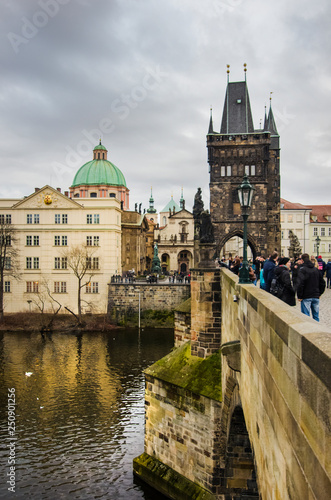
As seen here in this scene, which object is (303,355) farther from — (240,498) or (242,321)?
(240,498)

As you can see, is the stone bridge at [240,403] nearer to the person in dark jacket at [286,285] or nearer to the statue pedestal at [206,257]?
the statue pedestal at [206,257]

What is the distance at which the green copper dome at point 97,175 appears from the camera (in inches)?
2502

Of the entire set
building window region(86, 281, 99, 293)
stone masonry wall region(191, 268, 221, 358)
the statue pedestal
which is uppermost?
the statue pedestal

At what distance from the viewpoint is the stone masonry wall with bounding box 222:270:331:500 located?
2410 mm

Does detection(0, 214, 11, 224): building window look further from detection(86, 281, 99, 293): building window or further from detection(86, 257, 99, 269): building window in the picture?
detection(86, 281, 99, 293): building window

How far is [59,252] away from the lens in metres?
43.2

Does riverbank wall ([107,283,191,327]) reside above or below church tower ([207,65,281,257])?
below

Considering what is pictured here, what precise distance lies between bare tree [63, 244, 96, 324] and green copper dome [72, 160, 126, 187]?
2300 cm

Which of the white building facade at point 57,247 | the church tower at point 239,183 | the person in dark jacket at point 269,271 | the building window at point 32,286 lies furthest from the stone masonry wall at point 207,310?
the building window at point 32,286

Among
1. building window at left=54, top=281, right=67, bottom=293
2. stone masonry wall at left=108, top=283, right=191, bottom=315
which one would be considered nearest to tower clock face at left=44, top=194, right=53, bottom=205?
building window at left=54, top=281, right=67, bottom=293

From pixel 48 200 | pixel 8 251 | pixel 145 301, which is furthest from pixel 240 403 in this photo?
pixel 8 251

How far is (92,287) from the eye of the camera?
140 ft

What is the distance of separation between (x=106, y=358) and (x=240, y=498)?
1761cm

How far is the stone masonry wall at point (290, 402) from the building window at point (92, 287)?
38205 millimetres
